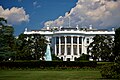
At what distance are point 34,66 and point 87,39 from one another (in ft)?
222

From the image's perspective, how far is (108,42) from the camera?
245 ft

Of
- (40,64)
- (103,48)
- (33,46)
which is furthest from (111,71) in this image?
(103,48)

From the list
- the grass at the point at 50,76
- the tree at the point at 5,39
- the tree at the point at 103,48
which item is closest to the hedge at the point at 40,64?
the tree at the point at 5,39

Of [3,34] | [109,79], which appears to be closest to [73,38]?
[3,34]

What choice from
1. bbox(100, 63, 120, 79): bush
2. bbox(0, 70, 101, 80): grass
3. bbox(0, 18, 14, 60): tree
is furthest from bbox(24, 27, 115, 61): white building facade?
bbox(100, 63, 120, 79): bush

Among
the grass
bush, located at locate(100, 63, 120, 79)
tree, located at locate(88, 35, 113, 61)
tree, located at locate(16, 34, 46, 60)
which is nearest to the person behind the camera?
bush, located at locate(100, 63, 120, 79)

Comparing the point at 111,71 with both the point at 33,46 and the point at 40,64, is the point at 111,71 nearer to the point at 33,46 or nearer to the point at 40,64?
the point at 40,64

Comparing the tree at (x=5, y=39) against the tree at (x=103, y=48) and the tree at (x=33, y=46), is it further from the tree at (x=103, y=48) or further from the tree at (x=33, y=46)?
the tree at (x=103, y=48)

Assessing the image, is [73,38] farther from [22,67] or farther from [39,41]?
[22,67]

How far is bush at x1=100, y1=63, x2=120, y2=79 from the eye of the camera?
23.9 metres

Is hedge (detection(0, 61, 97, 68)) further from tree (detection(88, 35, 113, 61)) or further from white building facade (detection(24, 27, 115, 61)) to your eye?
white building facade (detection(24, 27, 115, 61))

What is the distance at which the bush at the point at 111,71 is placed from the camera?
941 inches

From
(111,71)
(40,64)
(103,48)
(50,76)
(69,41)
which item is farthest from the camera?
(69,41)

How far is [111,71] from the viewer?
24312mm
